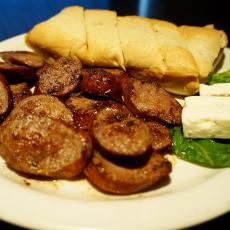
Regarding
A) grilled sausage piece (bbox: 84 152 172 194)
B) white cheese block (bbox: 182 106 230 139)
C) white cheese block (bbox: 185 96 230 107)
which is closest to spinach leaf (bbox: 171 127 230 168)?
white cheese block (bbox: 182 106 230 139)

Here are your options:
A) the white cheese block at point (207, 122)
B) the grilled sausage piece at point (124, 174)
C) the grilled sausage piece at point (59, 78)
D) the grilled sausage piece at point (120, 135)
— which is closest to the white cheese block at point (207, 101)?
the white cheese block at point (207, 122)

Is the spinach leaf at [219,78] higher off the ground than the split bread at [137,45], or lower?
lower

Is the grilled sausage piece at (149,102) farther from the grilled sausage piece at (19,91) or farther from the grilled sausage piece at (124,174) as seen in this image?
the grilled sausage piece at (19,91)

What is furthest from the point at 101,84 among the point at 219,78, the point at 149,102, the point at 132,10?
the point at 132,10

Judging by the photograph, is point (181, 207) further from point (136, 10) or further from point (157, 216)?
point (136, 10)

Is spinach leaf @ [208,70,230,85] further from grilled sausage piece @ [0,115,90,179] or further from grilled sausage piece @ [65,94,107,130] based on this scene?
grilled sausage piece @ [0,115,90,179]

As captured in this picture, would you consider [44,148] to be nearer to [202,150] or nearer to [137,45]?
[202,150]
